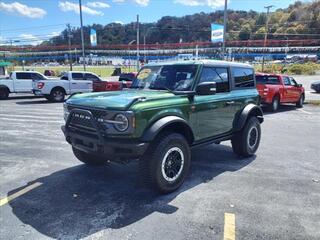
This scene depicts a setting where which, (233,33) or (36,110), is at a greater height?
(233,33)

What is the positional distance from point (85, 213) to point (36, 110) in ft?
38.6

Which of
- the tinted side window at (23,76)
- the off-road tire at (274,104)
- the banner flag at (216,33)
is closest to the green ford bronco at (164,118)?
the off-road tire at (274,104)

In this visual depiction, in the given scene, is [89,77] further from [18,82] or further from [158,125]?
[158,125]

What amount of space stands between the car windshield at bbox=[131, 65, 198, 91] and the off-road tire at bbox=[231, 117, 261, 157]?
188 cm

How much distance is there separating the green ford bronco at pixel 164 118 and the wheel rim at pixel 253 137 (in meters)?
0.20

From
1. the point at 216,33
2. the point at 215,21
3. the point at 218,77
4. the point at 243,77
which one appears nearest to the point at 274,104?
the point at 243,77

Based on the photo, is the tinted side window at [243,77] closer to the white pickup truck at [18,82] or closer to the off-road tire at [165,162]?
the off-road tire at [165,162]

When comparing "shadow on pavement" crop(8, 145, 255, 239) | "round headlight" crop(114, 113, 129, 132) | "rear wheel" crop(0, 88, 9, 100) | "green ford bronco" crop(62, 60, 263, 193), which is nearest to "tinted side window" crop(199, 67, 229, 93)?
"green ford bronco" crop(62, 60, 263, 193)

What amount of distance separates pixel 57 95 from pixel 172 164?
15430 millimetres

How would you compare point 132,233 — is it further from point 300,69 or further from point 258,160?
point 300,69

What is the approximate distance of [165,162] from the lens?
4695 mm

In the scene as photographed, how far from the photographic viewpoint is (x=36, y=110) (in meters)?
14.8

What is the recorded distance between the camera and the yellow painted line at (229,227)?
Result: 11.9ft

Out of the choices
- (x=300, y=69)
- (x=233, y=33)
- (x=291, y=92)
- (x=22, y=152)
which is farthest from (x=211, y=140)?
(x=233, y=33)
